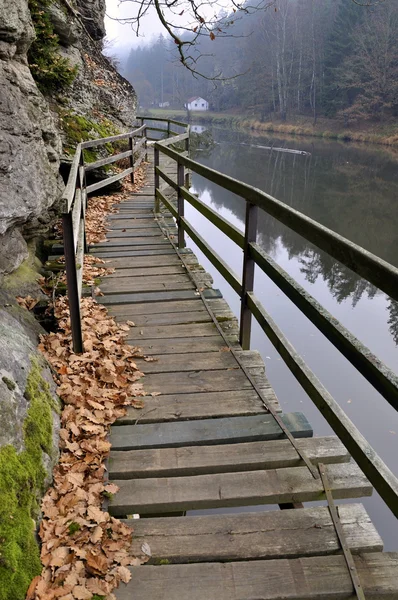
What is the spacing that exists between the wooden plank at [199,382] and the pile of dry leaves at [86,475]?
0.48ft

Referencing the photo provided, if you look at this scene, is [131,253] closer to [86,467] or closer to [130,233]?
[130,233]

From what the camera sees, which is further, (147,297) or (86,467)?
(147,297)

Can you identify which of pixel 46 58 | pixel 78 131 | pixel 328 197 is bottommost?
pixel 328 197

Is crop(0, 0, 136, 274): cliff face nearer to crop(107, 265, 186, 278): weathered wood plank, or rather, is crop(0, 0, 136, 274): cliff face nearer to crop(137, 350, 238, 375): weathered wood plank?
crop(107, 265, 186, 278): weathered wood plank

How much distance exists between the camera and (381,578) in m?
2.04

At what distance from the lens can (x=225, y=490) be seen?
2531 millimetres

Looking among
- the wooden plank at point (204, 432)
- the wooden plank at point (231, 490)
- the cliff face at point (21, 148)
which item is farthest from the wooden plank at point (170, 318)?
the wooden plank at point (231, 490)

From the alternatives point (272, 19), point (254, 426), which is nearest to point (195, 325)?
point (254, 426)

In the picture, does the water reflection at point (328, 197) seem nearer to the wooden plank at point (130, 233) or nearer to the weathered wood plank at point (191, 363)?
the wooden plank at point (130, 233)

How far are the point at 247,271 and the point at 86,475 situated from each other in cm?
196

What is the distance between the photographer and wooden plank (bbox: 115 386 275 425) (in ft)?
10.4

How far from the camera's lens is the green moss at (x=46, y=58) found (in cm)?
919

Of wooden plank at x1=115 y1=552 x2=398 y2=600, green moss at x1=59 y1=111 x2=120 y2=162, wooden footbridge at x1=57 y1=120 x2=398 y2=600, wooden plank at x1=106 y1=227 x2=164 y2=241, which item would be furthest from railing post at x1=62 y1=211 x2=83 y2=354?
green moss at x1=59 y1=111 x2=120 y2=162

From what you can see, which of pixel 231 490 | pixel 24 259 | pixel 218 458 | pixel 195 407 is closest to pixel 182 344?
pixel 195 407
